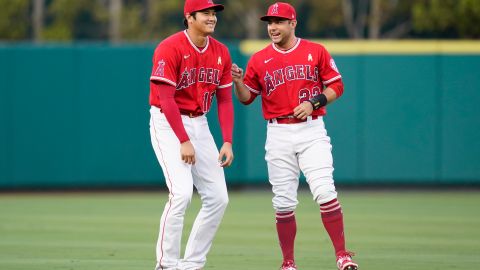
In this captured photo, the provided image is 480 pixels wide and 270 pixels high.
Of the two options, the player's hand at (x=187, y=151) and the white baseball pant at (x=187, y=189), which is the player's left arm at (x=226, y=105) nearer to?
the white baseball pant at (x=187, y=189)

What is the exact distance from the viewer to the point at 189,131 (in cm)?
820

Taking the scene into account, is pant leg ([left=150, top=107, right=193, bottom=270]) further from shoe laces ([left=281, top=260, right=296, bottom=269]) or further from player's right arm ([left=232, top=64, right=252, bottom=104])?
shoe laces ([left=281, top=260, right=296, bottom=269])

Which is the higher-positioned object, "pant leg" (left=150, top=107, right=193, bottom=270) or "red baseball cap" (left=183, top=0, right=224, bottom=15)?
"red baseball cap" (left=183, top=0, right=224, bottom=15)

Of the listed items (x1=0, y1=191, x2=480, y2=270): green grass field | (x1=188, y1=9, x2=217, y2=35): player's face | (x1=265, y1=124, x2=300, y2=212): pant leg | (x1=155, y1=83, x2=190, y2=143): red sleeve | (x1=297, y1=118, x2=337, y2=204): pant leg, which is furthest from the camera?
(x1=0, y1=191, x2=480, y2=270): green grass field

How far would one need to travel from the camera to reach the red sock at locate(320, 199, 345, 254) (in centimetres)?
844

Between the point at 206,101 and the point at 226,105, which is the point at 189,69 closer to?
the point at 206,101

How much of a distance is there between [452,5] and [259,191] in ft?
27.0

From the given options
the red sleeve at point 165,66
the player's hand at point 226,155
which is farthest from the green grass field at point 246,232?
the red sleeve at point 165,66

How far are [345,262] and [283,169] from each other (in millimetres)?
921

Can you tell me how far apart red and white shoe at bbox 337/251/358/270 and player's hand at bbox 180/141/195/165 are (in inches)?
54.5

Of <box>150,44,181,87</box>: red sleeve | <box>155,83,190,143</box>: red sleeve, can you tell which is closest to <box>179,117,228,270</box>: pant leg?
<box>155,83,190,143</box>: red sleeve

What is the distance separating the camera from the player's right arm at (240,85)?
8625mm

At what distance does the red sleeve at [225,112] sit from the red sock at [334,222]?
954 mm

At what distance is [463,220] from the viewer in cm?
1309
